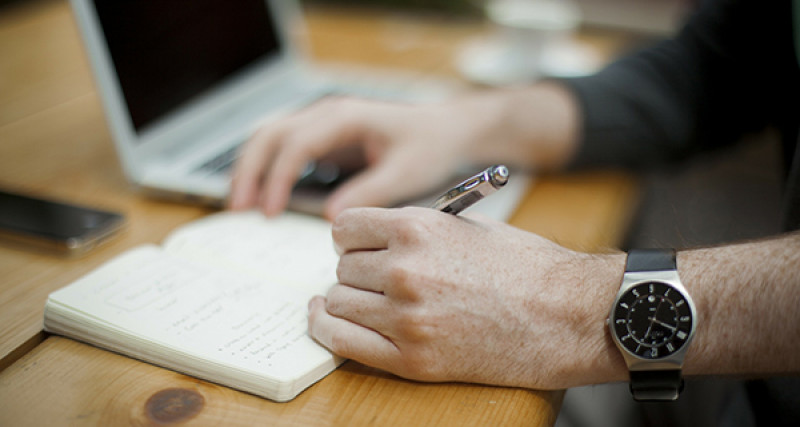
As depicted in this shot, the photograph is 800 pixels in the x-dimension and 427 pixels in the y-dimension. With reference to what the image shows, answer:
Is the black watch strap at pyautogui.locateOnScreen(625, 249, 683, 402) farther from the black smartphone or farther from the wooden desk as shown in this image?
the black smartphone

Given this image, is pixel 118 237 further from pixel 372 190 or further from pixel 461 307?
pixel 461 307

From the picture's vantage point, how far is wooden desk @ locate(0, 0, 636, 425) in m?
0.49

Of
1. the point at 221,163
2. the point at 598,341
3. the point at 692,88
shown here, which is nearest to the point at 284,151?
the point at 221,163

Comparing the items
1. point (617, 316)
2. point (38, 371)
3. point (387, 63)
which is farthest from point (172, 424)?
point (387, 63)

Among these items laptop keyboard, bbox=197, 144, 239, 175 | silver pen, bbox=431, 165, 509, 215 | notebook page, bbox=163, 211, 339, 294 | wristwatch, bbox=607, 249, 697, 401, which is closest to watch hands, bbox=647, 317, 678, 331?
wristwatch, bbox=607, 249, 697, 401

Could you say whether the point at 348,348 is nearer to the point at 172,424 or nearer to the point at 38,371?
the point at 172,424

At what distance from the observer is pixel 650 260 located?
1.79 ft

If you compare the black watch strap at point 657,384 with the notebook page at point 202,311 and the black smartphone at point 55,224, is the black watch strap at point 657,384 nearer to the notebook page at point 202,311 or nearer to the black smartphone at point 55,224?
the notebook page at point 202,311

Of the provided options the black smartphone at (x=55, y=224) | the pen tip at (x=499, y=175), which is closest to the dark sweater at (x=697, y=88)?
the pen tip at (x=499, y=175)

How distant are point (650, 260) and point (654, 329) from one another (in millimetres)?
59

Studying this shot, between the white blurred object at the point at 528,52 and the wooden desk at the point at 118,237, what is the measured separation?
98mm

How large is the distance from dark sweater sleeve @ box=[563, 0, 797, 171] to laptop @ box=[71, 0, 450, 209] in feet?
0.98

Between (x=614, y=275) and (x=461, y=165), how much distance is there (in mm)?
336

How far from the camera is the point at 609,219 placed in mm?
803
